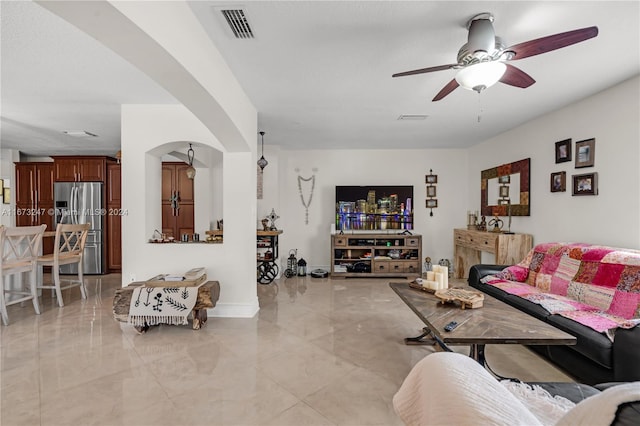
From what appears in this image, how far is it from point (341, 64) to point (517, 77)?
1293 mm

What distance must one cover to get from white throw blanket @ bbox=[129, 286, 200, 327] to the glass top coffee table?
83.8 inches

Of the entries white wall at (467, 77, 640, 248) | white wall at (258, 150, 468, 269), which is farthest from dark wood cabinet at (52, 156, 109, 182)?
white wall at (467, 77, 640, 248)

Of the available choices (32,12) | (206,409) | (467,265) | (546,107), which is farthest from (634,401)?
(467,265)

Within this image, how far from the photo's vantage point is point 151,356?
104 inches

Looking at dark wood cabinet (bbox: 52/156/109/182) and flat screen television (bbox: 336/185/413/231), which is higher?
dark wood cabinet (bbox: 52/156/109/182)

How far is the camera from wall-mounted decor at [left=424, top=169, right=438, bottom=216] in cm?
622

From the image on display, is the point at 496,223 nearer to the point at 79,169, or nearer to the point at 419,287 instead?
the point at 419,287

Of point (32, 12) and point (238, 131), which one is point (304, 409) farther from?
point (32, 12)

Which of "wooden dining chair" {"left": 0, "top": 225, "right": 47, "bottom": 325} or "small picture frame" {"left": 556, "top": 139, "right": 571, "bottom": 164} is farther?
"small picture frame" {"left": 556, "top": 139, "right": 571, "bottom": 164}

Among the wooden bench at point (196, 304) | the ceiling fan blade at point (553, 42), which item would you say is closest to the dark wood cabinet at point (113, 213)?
the wooden bench at point (196, 304)

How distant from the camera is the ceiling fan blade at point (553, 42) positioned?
1.57 m

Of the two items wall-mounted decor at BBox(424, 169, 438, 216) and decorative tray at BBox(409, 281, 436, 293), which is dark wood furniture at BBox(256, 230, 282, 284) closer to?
decorative tray at BBox(409, 281, 436, 293)

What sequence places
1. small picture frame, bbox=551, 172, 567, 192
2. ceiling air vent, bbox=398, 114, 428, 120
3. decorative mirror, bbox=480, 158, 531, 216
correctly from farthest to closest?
decorative mirror, bbox=480, 158, 531, 216
ceiling air vent, bbox=398, 114, 428, 120
small picture frame, bbox=551, 172, 567, 192

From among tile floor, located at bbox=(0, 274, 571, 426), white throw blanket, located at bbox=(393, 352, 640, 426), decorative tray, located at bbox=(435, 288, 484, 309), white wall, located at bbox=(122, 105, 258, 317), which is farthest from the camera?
white wall, located at bbox=(122, 105, 258, 317)
